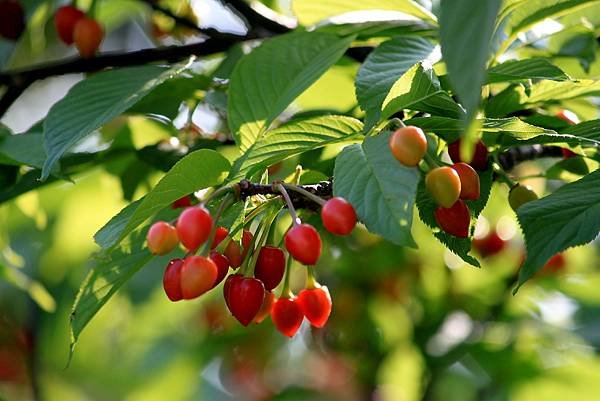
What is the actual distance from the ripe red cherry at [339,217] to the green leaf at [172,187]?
5.9 inches

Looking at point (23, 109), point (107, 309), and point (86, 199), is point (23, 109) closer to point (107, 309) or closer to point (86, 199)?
point (107, 309)

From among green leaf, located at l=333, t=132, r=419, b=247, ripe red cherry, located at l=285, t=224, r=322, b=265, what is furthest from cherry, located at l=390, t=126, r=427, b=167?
ripe red cherry, located at l=285, t=224, r=322, b=265

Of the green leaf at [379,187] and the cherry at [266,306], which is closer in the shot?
the green leaf at [379,187]

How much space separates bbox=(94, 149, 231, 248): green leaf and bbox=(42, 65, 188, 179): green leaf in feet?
0.60

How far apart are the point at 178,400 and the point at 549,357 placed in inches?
45.2

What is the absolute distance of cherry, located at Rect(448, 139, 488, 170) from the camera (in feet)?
3.65

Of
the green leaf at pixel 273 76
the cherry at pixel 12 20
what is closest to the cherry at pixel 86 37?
the cherry at pixel 12 20

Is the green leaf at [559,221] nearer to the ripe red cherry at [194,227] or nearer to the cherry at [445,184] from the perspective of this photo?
the cherry at [445,184]

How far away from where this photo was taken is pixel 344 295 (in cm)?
256

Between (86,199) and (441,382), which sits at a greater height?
(86,199)

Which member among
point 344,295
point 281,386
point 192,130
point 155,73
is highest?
point 155,73

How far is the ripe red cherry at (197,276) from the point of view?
916mm

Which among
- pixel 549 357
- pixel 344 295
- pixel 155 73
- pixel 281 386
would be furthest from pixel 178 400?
pixel 155 73

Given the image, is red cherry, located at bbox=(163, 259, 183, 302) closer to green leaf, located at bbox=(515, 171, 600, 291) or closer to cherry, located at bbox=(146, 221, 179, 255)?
cherry, located at bbox=(146, 221, 179, 255)
